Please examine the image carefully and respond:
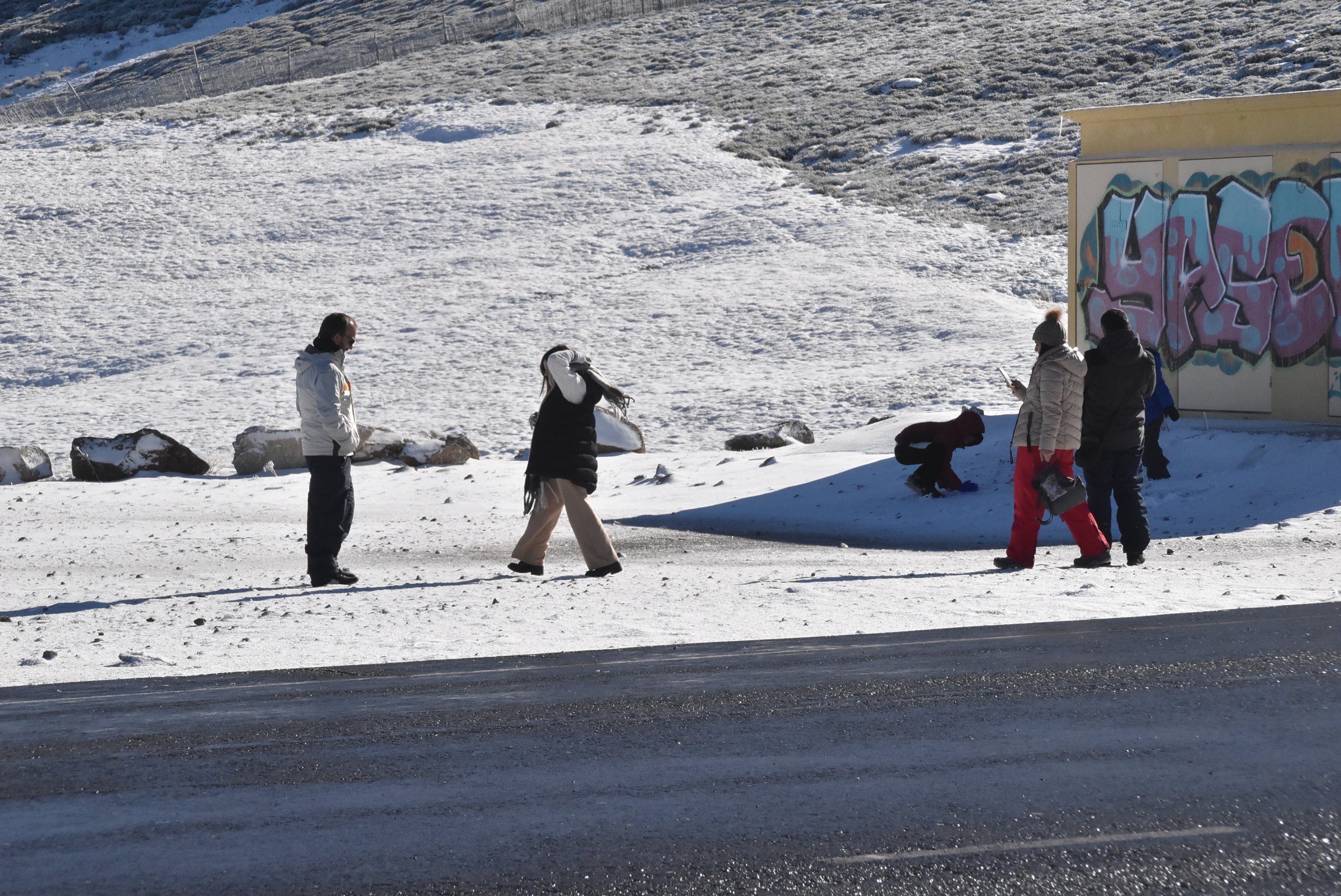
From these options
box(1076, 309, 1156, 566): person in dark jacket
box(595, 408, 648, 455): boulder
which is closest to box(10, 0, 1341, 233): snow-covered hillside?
box(595, 408, 648, 455): boulder

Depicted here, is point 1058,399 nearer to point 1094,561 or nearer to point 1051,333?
point 1051,333

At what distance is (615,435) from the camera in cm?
1667

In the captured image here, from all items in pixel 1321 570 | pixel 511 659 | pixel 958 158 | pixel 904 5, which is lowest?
pixel 1321 570

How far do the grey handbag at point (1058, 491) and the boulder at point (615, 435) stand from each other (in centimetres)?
877

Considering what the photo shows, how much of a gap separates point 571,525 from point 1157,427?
5.98 meters

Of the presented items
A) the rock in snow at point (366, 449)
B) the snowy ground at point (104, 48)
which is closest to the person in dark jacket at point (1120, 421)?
the rock in snow at point (366, 449)

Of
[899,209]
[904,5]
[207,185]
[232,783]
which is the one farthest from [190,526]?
[904,5]

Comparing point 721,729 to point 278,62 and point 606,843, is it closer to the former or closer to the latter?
point 606,843

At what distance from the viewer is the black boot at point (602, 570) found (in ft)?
28.2

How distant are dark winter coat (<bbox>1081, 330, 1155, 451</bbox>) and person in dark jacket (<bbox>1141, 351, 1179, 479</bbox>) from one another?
9.73 ft

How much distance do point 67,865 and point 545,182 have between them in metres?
31.2

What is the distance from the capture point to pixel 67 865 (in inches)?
147

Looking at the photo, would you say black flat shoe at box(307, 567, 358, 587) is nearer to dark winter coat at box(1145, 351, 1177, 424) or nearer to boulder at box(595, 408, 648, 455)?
dark winter coat at box(1145, 351, 1177, 424)

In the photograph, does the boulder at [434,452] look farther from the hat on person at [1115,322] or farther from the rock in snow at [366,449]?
the hat on person at [1115,322]
